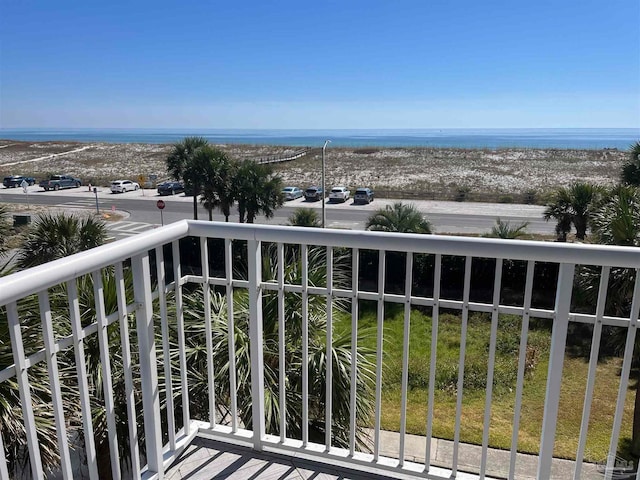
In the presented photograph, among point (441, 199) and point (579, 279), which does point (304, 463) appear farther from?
point (441, 199)

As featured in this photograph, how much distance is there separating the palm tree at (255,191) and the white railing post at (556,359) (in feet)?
64.8

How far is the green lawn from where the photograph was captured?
703cm

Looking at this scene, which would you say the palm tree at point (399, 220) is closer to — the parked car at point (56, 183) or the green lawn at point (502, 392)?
the green lawn at point (502, 392)

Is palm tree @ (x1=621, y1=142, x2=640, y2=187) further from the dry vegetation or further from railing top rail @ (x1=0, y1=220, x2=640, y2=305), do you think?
the dry vegetation

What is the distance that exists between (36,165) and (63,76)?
40.6 feet

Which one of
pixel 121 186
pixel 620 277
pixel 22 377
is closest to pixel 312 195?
pixel 121 186

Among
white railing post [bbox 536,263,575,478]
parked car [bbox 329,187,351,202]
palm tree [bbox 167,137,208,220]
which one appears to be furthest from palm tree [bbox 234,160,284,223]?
white railing post [bbox 536,263,575,478]

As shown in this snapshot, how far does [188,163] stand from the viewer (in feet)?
71.9

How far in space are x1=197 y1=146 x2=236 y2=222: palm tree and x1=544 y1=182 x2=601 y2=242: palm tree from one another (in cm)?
1341

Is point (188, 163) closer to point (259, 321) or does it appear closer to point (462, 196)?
point (259, 321)

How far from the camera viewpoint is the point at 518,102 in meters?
78.7

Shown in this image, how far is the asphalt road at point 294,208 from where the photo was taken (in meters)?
25.2

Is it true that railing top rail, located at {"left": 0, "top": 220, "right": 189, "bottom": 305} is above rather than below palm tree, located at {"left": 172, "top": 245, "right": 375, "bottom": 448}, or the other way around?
above

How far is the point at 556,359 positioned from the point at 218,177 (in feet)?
68.6
